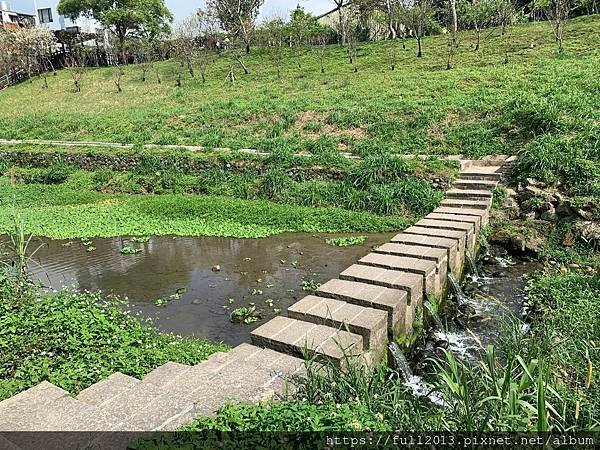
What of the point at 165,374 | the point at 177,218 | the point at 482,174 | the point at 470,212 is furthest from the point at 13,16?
the point at 165,374

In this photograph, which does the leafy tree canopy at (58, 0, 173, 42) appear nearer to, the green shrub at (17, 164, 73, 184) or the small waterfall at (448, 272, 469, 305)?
the green shrub at (17, 164, 73, 184)

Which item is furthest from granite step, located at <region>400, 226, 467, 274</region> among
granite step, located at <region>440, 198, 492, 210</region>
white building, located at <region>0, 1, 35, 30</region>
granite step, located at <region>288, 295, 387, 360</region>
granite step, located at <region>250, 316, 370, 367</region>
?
white building, located at <region>0, 1, 35, 30</region>

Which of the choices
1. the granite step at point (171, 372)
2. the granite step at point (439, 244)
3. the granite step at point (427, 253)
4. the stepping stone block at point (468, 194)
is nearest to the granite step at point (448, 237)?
the granite step at point (439, 244)

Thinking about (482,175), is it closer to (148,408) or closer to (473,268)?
(473,268)

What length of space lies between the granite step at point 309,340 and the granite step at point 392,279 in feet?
3.72

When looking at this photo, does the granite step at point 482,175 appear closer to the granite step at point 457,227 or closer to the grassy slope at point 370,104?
the grassy slope at point 370,104

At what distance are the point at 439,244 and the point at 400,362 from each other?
218 centimetres

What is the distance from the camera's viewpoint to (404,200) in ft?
32.5

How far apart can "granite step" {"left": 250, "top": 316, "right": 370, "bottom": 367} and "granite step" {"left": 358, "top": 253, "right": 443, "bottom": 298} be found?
5.32 ft

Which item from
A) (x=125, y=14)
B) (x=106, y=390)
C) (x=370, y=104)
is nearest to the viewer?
(x=106, y=390)

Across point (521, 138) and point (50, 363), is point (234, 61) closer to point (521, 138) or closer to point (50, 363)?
point (521, 138)

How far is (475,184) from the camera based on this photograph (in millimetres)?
9477

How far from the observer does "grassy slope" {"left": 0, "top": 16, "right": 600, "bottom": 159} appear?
39.6 ft

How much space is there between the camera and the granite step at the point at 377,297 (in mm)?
4414
